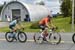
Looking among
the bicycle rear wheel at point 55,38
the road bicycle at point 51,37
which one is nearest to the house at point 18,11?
the road bicycle at point 51,37

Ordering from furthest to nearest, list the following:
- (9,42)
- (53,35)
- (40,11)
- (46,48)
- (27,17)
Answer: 1. (40,11)
2. (27,17)
3. (9,42)
4. (53,35)
5. (46,48)

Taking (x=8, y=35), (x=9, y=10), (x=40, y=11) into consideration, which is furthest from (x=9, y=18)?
(x=8, y=35)

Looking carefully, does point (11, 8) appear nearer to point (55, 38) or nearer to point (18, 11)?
point (18, 11)

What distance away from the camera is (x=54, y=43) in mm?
16703

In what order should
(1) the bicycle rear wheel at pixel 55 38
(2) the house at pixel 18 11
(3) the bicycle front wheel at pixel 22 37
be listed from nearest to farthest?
(1) the bicycle rear wheel at pixel 55 38, (3) the bicycle front wheel at pixel 22 37, (2) the house at pixel 18 11

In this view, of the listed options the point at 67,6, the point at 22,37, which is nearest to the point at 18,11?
the point at 67,6

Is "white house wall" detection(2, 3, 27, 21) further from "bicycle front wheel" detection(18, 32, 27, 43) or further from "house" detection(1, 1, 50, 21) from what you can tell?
"bicycle front wheel" detection(18, 32, 27, 43)

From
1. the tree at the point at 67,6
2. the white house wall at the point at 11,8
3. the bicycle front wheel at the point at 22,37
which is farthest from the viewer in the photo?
the white house wall at the point at 11,8

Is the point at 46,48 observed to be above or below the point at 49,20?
below

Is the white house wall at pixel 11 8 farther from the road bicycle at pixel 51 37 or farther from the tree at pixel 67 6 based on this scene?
the road bicycle at pixel 51 37

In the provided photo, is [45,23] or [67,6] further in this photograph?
→ [67,6]

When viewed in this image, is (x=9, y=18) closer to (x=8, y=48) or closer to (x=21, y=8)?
(x=21, y=8)

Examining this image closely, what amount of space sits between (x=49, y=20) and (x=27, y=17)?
45350mm

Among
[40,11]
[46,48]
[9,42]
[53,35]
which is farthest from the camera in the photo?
[40,11]
